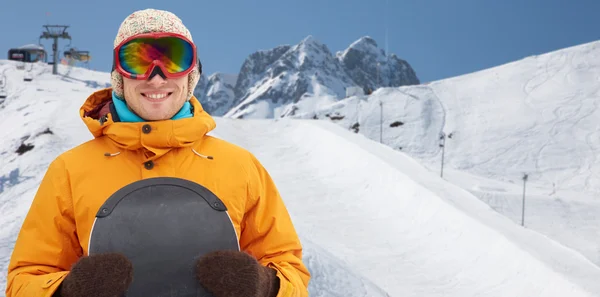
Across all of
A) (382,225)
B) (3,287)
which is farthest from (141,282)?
(382,225)

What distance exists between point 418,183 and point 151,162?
41.6 feet

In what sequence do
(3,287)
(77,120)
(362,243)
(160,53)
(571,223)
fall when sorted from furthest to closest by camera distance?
(571,223), (77,120), (362,243), (3,287), (160,53)

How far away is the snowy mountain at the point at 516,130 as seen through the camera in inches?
1452

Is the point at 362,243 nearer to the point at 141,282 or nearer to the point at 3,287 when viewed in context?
the point at 3,287

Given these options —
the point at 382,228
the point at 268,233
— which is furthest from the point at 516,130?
the point at 268,233

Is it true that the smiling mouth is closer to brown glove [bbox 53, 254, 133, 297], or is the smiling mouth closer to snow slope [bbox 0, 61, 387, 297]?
brown glove [bbox 53, 254, 133, 297]

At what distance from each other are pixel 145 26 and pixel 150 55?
0.51ft

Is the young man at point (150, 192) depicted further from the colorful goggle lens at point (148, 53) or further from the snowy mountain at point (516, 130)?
the snowy mountain at point (516, 130)

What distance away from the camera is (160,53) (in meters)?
2.68

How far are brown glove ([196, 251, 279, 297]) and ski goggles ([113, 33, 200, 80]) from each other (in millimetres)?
1062

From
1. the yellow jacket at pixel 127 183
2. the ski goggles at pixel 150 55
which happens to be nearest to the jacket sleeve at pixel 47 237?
the yellow jacket at pixel 127 183

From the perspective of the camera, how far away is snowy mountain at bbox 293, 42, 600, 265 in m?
36.9

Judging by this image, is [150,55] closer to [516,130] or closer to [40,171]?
[40,171]

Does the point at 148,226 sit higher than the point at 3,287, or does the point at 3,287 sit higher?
the point at 148,226
